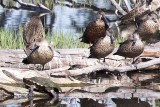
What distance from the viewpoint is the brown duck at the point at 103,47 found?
9148mm

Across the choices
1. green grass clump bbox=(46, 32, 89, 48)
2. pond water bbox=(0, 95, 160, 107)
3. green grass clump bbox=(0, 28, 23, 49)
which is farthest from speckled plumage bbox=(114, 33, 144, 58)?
green grass clump bbox=(0, 28, 23, 49)

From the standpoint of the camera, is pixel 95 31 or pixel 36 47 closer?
pixel 36 47

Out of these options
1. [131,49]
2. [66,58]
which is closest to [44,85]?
[66,58]

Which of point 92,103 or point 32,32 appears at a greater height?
point 32,32

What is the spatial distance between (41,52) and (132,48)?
1618 millimetres

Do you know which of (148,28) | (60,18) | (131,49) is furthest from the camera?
(60,18)

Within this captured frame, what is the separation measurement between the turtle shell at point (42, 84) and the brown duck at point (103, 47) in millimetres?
1592

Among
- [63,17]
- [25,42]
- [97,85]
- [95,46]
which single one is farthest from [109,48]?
[63,17]

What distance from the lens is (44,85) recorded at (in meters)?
7.64

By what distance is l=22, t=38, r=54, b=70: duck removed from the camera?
8539 mm

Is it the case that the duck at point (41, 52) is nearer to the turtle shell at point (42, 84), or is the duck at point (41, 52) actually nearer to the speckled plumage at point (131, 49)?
the turtle shell at point (42, 84)

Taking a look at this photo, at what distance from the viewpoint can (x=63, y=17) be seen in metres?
15.3

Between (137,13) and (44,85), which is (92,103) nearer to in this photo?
(44,85)

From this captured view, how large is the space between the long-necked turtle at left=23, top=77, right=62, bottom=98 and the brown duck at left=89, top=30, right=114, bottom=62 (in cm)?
159
